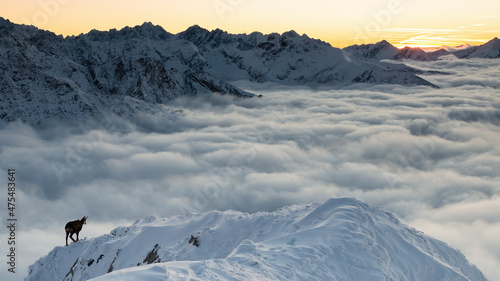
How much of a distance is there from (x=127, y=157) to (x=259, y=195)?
3131 inches

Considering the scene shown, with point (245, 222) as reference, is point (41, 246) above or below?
below

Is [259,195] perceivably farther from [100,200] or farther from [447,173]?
[447,173]

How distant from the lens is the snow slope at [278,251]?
505 inches

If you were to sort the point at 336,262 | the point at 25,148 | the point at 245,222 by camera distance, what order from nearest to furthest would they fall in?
the point at 336,262
the point at 245,222
the point at 25,148

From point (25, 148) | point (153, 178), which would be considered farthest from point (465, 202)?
point (25, 148)

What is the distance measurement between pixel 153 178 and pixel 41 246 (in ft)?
262

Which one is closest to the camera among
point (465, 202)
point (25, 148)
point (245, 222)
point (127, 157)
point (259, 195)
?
point (245, 222)

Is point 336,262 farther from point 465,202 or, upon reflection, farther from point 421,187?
point 421,187

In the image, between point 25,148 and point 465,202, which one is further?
point 25,148

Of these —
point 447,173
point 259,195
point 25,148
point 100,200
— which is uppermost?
point 25,148

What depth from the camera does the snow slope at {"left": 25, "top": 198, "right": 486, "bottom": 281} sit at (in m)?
12.8

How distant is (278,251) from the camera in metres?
15.0

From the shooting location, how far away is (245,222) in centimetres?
2186

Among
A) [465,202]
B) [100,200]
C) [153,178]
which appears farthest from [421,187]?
[100,200]
